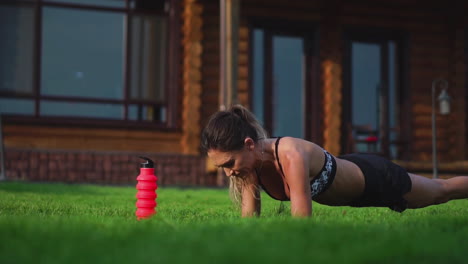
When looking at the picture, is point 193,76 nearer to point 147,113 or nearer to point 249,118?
point 147,113

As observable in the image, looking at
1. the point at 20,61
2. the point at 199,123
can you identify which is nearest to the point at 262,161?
the point at 199,123

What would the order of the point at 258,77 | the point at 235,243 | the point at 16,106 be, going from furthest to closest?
the point at 258,77
the point at 16,106
the point at 235,243

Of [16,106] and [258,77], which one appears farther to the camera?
[258,77]

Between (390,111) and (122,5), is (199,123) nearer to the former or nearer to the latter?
(122,5)

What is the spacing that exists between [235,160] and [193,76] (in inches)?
341

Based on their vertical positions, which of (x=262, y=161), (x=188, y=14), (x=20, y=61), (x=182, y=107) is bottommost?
(x=262, y=161)

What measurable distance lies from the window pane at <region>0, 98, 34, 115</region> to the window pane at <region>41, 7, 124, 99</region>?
16.2 inches

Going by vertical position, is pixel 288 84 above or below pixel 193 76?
above

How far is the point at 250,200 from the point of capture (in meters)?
4.65

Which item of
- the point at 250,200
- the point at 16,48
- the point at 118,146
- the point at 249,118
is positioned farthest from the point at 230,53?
the point at 249,118

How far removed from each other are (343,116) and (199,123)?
11.3 ft

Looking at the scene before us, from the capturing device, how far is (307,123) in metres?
14.0

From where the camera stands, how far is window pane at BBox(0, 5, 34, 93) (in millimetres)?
12039

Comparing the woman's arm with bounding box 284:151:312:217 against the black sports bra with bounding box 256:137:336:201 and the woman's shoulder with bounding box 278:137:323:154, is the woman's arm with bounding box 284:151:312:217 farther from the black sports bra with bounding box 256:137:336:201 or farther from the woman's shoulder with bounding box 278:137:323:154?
the black sports bra with bounding box 256:137:336:201
